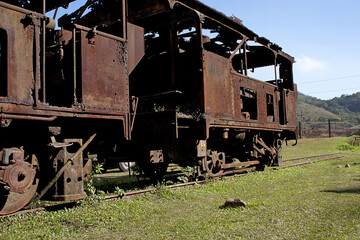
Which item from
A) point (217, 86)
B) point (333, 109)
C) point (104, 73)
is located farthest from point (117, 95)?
point (333, 109)

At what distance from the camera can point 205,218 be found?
16.6ft

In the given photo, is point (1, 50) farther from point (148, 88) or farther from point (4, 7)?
point (148, 88)

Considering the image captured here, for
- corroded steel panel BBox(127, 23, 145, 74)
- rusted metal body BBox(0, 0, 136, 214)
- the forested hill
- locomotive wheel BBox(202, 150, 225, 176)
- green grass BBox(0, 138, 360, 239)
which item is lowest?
green grass BBox(0, 138, 360, 239)

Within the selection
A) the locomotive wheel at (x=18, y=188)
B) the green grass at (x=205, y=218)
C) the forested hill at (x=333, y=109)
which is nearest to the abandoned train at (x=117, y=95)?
the locomotive wheel at (x=18, y=188)

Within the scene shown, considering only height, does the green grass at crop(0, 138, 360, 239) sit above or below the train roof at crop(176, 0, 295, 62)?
below

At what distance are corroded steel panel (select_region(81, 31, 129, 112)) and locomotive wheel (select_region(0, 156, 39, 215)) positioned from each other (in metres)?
1.41

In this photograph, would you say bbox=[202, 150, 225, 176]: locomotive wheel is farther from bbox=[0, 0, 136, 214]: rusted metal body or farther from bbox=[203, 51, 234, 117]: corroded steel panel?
bbox=[0, 0, 136, 214]: rusted metal body

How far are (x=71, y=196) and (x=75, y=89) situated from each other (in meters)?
1.76

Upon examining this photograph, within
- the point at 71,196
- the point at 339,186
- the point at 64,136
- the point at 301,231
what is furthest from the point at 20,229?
the point at 339,186

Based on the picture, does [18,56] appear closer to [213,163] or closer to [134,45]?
[134,45]

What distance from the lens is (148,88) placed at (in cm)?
949

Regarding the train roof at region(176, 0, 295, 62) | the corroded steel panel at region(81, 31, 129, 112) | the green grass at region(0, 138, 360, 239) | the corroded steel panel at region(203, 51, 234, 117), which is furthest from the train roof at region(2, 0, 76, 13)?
the green grass at region(0, 138, 360, 239)

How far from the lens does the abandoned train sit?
489 cm

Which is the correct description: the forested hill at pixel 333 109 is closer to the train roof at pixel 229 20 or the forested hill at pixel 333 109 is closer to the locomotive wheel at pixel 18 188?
the train roof at pixel 229 20
